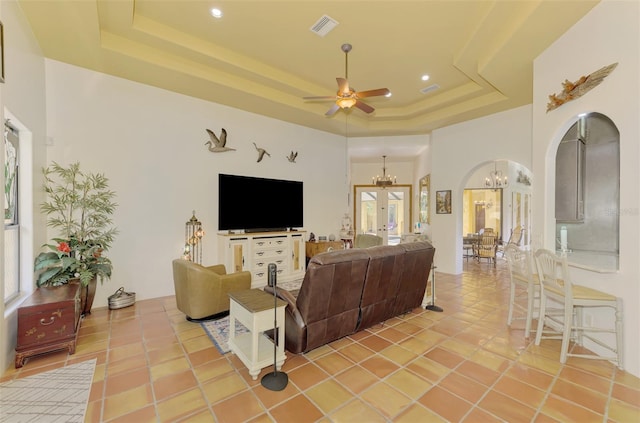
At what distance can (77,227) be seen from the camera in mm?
3725

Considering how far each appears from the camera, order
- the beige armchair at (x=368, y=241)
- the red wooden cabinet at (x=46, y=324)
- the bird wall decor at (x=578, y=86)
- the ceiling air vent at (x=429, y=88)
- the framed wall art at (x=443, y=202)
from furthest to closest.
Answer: the framed wall art at (x=443, y=202), the beige armchair at (x=368, y=241), the ceiling air vent at (x=429, y=88), the bird wall decor at (x=578, y=86), the red wooden cabinet at (x=46, y=324)

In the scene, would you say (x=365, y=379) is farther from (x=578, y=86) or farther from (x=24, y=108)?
(x=24, y=108)

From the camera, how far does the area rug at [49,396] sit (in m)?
1.87

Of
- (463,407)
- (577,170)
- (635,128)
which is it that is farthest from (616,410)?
(577,170)

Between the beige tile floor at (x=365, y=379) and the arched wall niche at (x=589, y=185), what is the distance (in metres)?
1.41

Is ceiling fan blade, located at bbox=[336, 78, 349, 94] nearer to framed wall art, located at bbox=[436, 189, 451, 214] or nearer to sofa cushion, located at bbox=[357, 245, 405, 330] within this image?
sofa cushion, located at bbox=[357, 245, 405, 330]

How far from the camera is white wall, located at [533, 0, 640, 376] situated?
2424mm

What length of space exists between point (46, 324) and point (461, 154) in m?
7.18

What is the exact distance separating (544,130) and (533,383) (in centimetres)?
295

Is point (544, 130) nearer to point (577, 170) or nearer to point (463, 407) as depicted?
point (577, 170)

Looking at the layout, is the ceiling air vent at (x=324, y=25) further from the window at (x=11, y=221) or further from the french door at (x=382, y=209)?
the french door at (x=382, y=209)

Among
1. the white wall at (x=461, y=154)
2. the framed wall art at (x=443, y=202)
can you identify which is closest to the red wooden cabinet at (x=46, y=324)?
the white wall at (x=461, y=154)

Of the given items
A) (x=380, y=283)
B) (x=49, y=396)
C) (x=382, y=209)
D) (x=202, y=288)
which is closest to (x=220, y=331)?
(x=202, y=288)

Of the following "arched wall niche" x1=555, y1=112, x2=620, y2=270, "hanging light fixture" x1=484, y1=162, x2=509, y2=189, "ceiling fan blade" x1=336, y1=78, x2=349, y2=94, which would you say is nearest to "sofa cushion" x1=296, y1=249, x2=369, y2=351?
"ceiling fan blade" x1=336, y1=78, x2=349, y2=94
